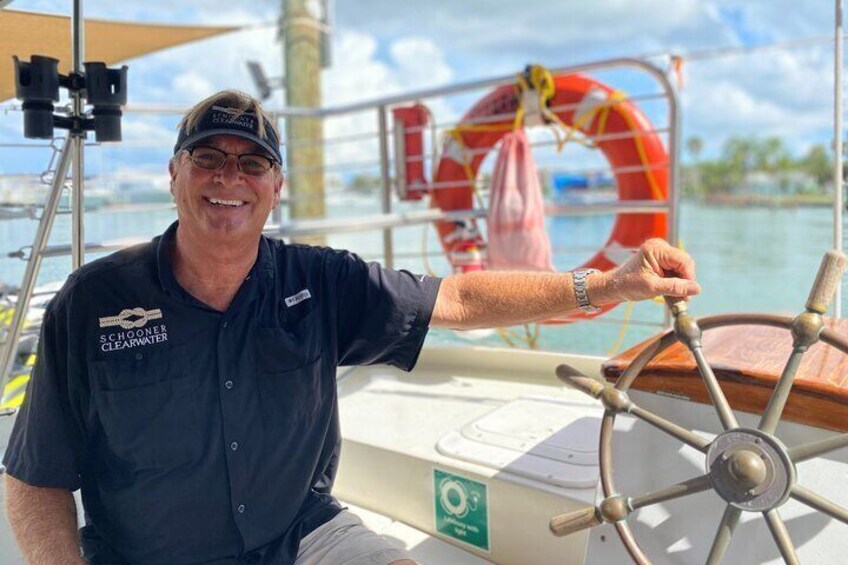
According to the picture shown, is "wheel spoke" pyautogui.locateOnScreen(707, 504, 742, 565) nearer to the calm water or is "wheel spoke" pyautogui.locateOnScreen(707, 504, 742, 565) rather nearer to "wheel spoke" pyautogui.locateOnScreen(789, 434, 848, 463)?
"wheel spoke" pyautogui.locateOnScreen(789, 434, 848, 463)

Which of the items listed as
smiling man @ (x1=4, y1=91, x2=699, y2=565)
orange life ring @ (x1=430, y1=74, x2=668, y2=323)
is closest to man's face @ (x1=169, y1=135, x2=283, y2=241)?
smiling man @ (x1=4, y1=91, x2=699, y2=565)

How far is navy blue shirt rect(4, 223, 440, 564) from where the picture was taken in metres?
1.14

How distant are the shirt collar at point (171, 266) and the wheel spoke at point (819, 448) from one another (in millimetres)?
896

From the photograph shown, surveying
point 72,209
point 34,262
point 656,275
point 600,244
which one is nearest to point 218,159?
point 72,209

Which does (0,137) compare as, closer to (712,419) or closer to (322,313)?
A: (322,313)

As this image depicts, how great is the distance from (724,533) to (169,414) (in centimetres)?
87

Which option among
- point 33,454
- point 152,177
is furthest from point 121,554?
point 152,177

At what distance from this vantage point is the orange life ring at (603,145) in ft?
10.2

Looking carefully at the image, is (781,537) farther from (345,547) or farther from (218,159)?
(218,159)

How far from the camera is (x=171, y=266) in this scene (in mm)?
1231

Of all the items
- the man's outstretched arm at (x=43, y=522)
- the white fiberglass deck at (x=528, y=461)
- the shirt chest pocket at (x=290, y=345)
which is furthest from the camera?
the shirt chest pocket at (x=290, y=345)

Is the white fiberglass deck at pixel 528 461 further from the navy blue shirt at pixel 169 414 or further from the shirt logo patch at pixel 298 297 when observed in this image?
the shirt logo patch at pixel 298 297

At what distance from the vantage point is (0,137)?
1.49 m

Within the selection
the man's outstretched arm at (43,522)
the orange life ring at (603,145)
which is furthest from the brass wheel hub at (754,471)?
the orange life ring at (603,145)
